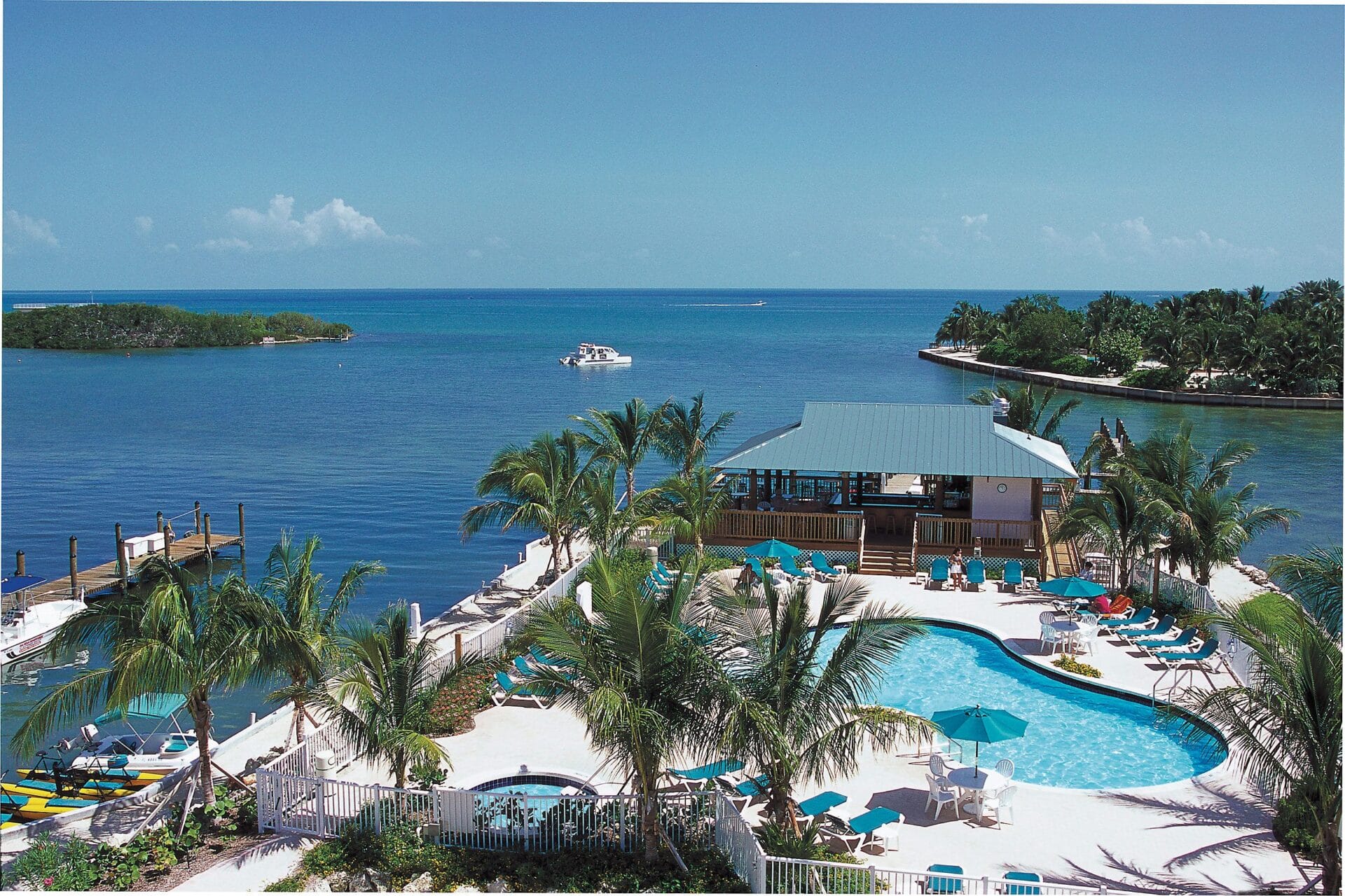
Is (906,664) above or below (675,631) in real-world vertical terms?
below

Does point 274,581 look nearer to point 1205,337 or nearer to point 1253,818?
point 1253,818

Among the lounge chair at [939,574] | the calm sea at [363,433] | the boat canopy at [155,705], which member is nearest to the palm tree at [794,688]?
the boat canopy at [155,705]

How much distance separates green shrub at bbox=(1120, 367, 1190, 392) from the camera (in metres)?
71.6

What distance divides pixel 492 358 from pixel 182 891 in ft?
361

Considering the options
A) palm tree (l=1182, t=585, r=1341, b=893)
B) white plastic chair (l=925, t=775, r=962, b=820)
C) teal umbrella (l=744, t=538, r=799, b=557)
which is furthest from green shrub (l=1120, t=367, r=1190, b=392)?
palm tree (l=1182, t=585, r=1341, b=893)

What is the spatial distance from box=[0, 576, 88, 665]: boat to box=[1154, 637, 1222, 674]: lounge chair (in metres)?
20.6

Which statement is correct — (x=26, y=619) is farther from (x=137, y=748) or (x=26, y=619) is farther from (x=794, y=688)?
(x=794, y=688)

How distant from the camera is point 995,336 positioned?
342ft

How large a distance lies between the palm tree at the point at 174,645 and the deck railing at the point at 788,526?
A: 14489 mm

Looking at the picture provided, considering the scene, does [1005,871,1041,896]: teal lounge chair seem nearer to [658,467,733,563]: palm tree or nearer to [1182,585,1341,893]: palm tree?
[1182,585,1341,893]: palm tree

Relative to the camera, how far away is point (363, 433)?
60969mm

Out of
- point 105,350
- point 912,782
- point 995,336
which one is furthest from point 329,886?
point 105,350

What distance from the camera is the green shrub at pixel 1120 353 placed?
270 feet

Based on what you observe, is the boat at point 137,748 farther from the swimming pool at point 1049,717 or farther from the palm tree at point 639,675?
the swimming pool at point 1049,717
